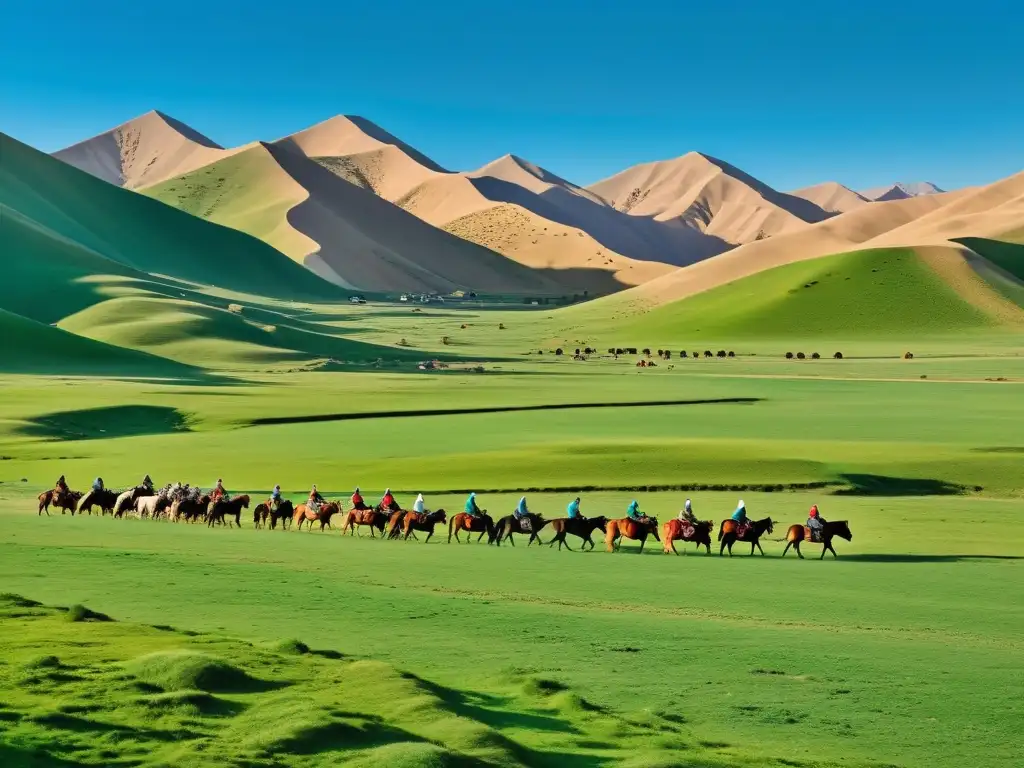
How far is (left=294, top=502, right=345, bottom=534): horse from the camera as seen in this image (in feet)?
115

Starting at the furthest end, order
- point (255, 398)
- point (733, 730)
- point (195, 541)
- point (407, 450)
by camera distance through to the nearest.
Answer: point (255, 398) < point (407, 450) < point (195, 541) < point (733, 730)

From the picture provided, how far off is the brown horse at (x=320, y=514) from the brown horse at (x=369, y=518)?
58 cm

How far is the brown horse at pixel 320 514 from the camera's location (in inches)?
1378

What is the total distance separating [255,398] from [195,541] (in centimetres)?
4462

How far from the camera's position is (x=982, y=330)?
16062cm

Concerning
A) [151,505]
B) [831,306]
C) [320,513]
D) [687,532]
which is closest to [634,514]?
[687,532]

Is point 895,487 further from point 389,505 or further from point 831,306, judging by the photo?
point 831,306

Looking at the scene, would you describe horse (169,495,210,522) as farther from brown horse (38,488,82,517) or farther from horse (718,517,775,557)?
horse (718,517,775,557)

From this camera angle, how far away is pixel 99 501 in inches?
1452

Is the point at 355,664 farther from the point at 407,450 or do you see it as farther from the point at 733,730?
the point at 407,450

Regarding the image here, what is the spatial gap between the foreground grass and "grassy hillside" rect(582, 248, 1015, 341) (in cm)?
13348

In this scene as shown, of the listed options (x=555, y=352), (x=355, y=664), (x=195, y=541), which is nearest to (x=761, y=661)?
(x=355, y=664)

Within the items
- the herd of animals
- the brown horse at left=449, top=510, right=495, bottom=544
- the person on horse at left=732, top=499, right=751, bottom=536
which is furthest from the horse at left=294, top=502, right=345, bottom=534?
the person on horse at left=732, top=499, right=751, bottom=536

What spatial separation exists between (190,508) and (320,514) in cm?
400
